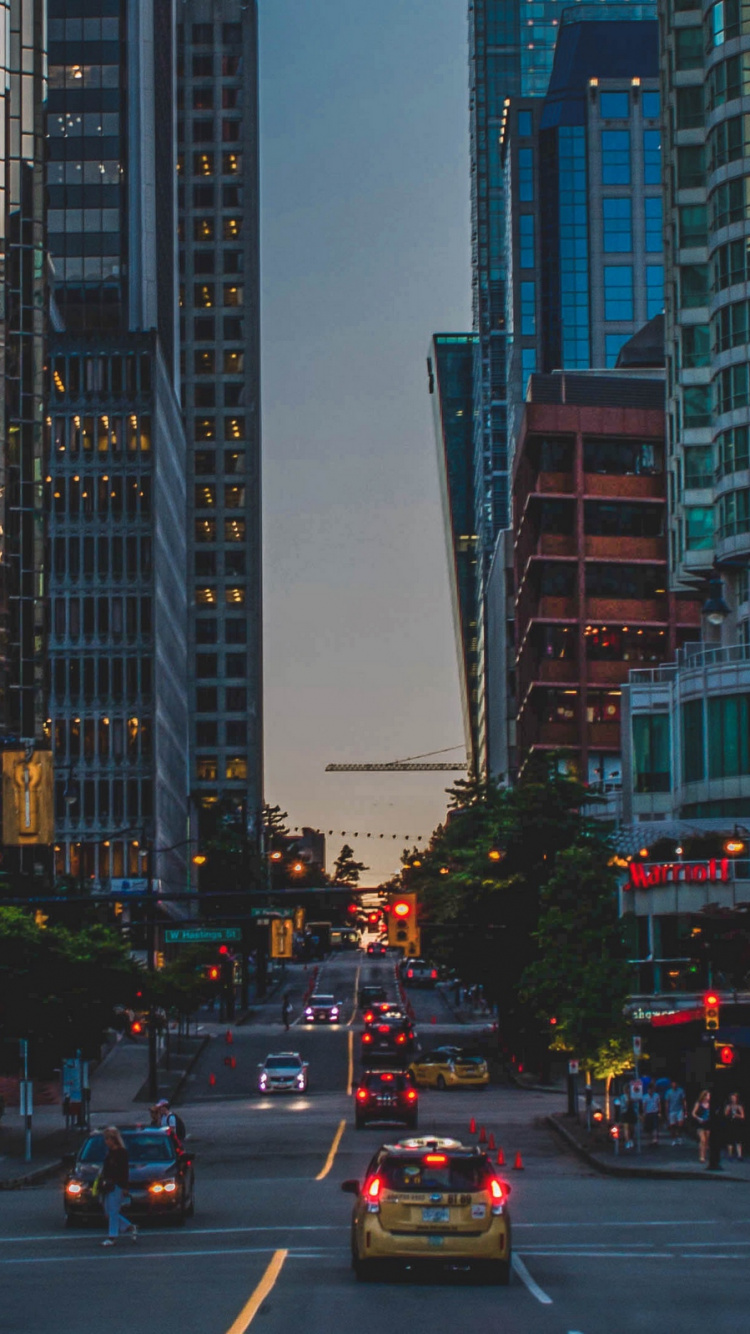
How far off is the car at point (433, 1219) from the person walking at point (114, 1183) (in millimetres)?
5778

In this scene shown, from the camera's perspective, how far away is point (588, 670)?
135 meters

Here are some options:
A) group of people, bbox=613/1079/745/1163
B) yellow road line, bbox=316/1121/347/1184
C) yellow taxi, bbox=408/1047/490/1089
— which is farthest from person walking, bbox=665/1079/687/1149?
yellow taxi, bbox=408/1047/490/1089

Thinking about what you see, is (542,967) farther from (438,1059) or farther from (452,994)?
(452,994)

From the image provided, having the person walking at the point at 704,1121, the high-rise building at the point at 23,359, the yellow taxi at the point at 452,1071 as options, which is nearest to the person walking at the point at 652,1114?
the person walking at the point at 704,1121

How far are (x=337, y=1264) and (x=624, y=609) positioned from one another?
11033 centimetres

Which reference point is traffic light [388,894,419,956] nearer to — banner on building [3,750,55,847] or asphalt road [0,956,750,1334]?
asphalt road [0,956,750,1334]

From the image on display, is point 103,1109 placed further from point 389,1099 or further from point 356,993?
point 356,993

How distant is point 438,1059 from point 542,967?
17.6 meters

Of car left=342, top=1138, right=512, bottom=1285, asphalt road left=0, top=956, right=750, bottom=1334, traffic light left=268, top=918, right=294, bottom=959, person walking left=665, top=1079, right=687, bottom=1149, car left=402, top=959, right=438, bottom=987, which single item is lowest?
car left=402, top=959, right=438, bottom=987

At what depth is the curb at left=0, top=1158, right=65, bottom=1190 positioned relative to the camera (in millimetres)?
42562

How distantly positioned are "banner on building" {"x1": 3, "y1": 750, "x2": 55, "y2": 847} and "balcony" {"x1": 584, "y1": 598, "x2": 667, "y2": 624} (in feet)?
331

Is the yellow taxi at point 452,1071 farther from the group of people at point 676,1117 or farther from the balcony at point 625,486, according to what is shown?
the balcony at point 625,486

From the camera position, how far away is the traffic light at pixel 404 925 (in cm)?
4356

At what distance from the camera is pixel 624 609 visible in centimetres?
13475
